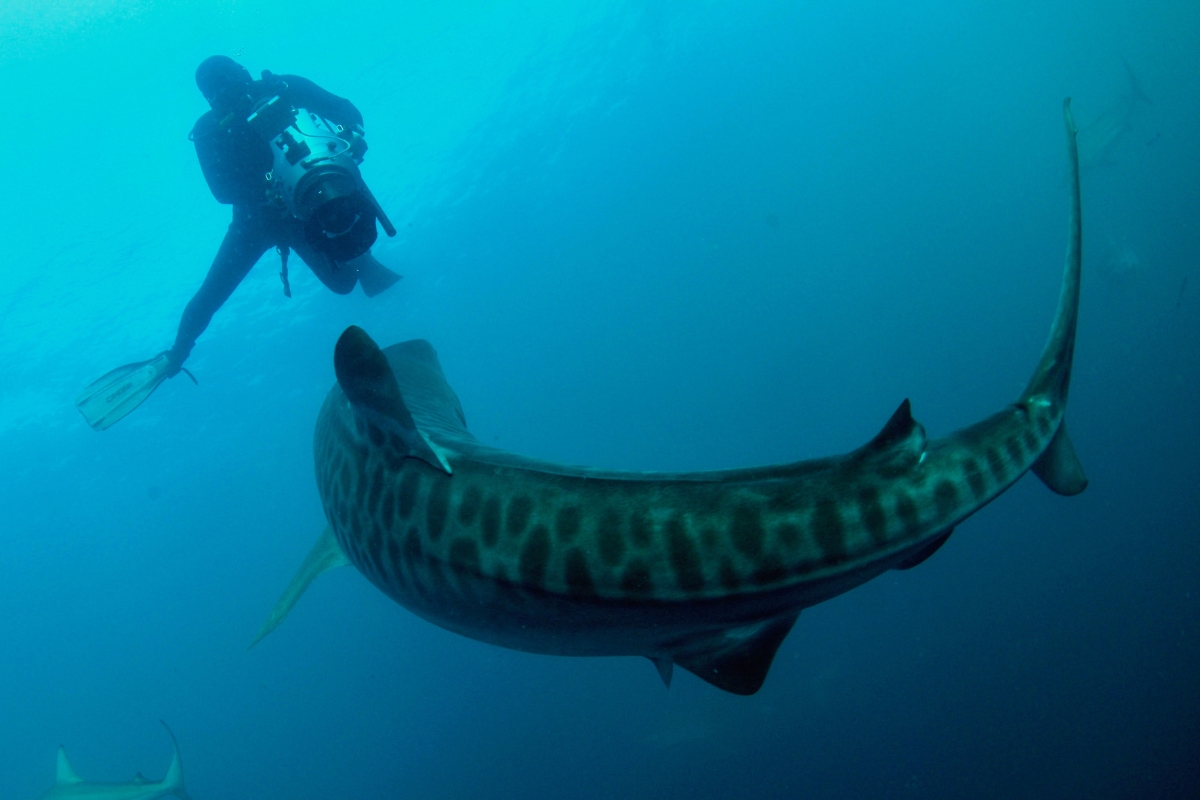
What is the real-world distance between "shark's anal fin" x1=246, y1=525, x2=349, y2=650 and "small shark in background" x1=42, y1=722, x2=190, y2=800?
8308 millimetres

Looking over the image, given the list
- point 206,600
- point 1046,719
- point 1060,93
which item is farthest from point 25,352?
point 1060,93

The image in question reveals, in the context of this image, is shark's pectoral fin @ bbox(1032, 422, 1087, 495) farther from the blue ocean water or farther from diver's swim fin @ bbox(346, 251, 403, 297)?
the blue ocean water

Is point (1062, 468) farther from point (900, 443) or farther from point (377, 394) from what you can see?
point (377, 394)

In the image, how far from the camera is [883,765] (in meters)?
14.5

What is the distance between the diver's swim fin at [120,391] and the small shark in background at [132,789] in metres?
5.79

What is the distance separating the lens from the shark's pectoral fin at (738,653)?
2.28 m

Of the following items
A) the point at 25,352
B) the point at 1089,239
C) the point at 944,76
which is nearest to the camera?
the point at 25,352

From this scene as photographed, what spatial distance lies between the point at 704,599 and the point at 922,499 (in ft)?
2.28

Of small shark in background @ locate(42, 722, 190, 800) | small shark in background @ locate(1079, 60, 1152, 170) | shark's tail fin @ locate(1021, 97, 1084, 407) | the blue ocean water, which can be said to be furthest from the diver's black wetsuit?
small shark in background @ locate(1079, 60, 1152, 170)

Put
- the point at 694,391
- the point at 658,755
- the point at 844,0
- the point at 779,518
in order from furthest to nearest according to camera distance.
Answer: the point at 844,0, the point at 694,391, the point at 658,755, the point at 779,518

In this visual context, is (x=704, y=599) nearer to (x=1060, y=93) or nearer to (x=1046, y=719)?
(x=1046, y=719)

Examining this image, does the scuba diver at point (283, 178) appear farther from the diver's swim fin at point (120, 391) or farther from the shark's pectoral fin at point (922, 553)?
the shark's pectoral fin at point (922, 553)

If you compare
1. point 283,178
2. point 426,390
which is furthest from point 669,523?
point 283,178

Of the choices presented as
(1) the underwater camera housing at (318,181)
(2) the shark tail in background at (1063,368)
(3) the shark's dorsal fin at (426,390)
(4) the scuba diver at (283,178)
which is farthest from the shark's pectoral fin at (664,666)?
(4) the scuba diver at (283,178)
